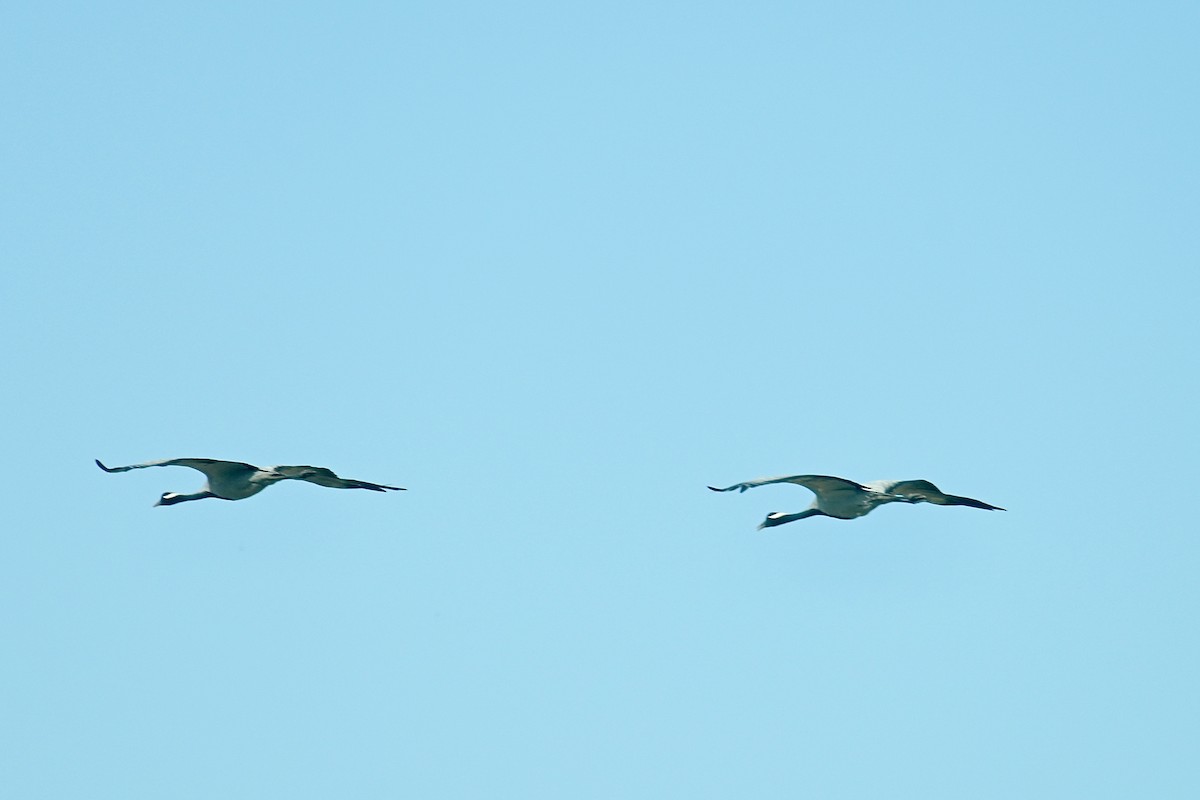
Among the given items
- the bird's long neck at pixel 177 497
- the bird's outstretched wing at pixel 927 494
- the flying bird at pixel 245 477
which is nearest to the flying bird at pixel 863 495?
the bird's outstretched wing at pixel 927 494

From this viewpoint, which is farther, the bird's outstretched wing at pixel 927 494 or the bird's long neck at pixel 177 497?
the bird's long neck at pixel 177 497

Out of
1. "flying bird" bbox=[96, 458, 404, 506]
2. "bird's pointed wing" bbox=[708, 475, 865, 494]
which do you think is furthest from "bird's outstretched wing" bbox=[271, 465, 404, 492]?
"bird's pointed wing" bbox=[708, 475, 865, 494]

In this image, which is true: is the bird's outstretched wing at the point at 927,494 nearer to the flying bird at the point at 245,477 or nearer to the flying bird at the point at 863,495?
the flying bird at the point at 863,495

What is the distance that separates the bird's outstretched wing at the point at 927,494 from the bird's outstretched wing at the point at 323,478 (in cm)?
1249

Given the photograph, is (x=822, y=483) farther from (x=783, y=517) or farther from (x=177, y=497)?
(x=177, y=497)

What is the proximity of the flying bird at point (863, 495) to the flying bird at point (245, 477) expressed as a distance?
35.1 ft

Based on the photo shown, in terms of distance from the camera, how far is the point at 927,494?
56.8 m

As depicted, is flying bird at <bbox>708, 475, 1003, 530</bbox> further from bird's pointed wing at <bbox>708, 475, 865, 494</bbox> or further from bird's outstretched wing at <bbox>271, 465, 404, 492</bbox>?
bird's outstretched wing at <bbox>271, 465, 404, 492</bbox>

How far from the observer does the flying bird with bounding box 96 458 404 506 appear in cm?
5756

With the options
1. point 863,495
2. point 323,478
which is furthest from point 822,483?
point 323,478

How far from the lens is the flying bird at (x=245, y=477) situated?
2266 inches

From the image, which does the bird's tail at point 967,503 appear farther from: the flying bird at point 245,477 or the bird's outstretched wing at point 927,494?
the flying bird at point 245,477

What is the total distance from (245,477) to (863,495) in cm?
1608

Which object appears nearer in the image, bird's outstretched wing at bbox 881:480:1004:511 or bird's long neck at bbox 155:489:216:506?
bird's outstretched wing at bbox 881:480:1004:511
